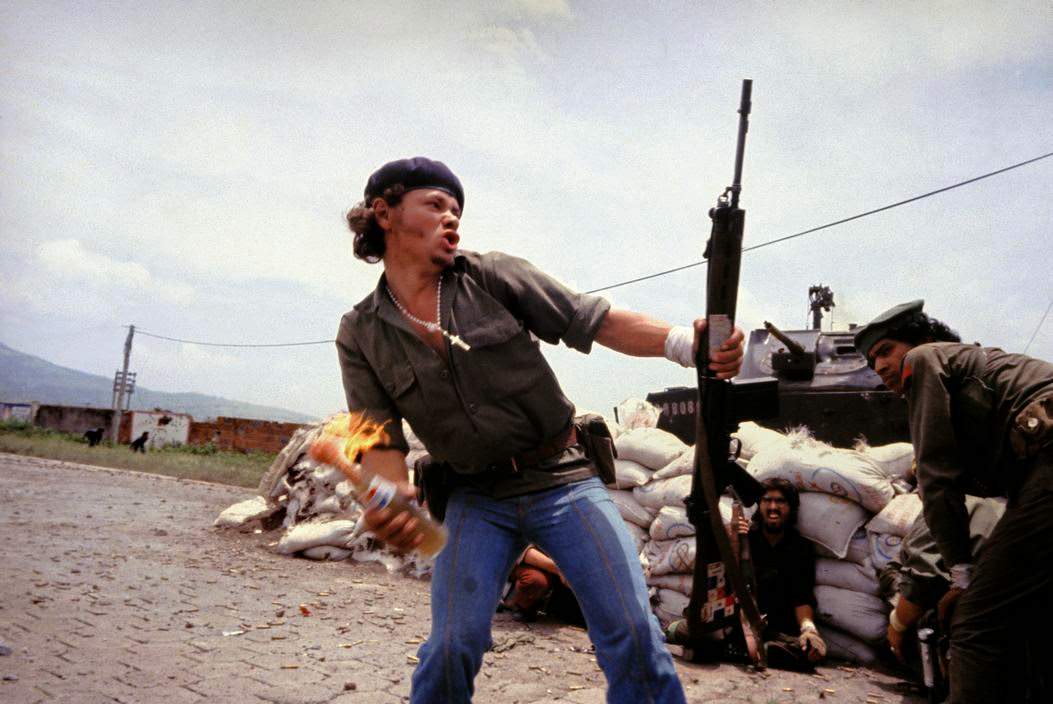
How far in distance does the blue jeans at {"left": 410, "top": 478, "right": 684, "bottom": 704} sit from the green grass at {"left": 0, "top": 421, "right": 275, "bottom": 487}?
48.5ft

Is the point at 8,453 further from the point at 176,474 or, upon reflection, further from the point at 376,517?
the point at 376,517

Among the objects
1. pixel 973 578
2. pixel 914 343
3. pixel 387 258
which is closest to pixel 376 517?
pixel 387 258

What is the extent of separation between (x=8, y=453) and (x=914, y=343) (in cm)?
2360

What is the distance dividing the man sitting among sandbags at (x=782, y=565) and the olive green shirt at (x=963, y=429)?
1577mm

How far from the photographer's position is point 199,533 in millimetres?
7902

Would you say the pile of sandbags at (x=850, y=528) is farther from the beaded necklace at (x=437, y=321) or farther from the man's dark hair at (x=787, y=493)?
the beaded necklace at (x=437, y=321)

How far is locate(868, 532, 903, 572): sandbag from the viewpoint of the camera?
435cm

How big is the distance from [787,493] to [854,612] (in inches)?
31.7

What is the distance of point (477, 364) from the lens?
2.00 meters

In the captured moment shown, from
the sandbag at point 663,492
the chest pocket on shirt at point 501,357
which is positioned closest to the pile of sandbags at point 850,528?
the sandbag at point 663,492

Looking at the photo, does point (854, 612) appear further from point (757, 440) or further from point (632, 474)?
point (632, 474)

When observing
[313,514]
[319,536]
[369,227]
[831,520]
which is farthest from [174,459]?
[369,227]

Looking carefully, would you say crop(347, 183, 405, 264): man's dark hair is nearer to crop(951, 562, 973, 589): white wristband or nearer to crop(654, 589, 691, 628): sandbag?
crop(951, 562, 973, 589): white wristband

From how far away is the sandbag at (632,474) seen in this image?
5.41 m
